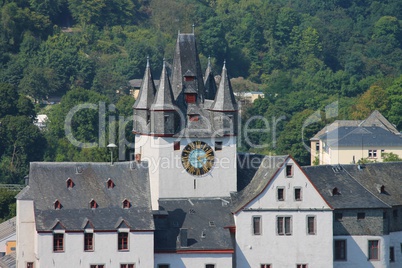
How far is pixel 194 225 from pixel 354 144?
59575mm

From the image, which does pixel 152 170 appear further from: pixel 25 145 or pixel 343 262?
pixel 25 145

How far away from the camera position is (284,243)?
119 meters

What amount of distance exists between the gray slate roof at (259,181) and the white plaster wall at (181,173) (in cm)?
116

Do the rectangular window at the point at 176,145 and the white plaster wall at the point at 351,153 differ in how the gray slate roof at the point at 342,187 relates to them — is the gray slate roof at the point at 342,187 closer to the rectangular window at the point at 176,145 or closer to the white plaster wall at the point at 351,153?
the rectangular window at the point at 176,145

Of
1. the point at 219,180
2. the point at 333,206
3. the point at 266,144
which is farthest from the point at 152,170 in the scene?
the point at 266,144

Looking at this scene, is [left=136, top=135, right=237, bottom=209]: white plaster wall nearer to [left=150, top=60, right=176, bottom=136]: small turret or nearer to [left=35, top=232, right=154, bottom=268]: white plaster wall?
[left=150, top=60, right=176, bottom=136]: small turret

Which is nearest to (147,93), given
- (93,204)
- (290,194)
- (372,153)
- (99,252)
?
(93,204)

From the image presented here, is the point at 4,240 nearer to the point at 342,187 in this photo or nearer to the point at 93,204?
the point at 93,204

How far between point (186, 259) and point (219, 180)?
7137mm

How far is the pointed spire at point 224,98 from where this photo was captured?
12156cm

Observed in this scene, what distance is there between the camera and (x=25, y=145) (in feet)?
606

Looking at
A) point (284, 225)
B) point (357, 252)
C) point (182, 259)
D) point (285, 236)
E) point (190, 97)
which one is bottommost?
point (182, 259)

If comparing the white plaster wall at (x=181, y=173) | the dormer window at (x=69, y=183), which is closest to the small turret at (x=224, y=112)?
the white plaster wall at (x=181, y=173)

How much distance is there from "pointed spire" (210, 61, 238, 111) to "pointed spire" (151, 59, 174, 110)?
315 centimetres
